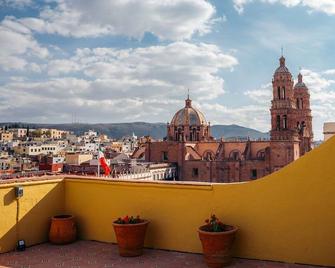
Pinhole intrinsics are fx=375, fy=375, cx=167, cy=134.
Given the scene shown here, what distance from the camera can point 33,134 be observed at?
180 meters

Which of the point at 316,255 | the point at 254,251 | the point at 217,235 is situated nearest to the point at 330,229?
the point at 316,255

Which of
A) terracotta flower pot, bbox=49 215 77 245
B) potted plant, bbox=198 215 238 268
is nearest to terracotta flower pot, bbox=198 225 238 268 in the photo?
potted plant, bbox=198 215 238 268

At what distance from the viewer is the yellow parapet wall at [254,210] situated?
6344mm

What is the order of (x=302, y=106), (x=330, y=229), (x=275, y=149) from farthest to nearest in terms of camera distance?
(x=302, y=106), (x=275, y=149), (x=330, y=229)

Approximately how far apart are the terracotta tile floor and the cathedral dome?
59155 millimetres

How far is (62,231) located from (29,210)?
85cm

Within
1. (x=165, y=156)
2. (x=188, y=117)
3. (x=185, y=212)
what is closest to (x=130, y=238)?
(x=185, y=212)

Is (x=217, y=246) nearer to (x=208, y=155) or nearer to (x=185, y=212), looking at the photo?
(x=185, y=212)

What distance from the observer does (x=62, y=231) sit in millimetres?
8305

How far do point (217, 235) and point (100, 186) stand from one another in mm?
3204

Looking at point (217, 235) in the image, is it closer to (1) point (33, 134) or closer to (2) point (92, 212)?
(2) point (92, 212)

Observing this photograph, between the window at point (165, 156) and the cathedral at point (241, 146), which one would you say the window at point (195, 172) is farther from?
the window at point (165, 156)

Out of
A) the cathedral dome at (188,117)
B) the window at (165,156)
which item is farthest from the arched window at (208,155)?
the cathedral dome at (188,117)

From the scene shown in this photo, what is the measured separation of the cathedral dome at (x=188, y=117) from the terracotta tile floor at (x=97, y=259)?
59155mm
